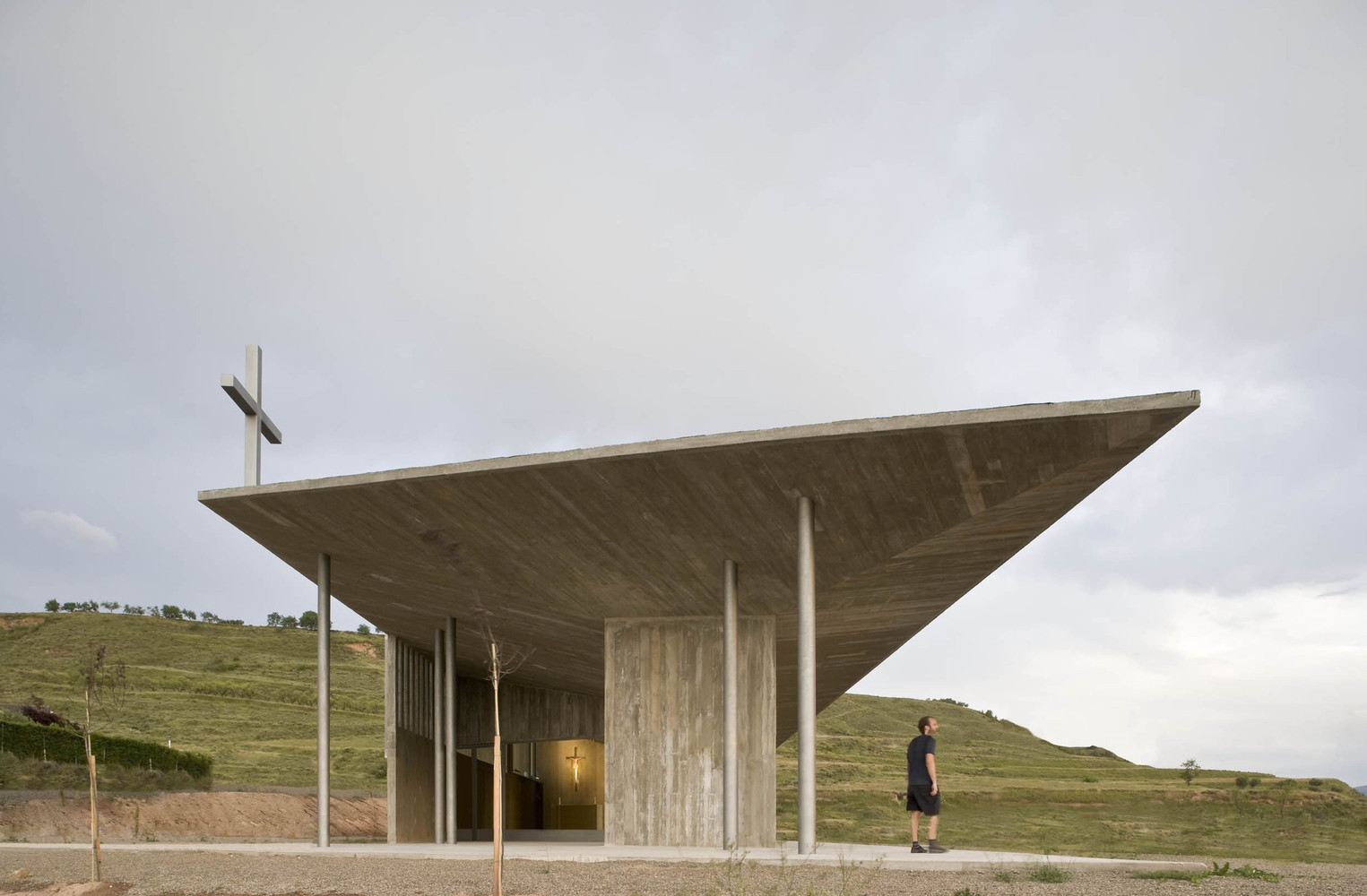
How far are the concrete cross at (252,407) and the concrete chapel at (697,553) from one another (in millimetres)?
39

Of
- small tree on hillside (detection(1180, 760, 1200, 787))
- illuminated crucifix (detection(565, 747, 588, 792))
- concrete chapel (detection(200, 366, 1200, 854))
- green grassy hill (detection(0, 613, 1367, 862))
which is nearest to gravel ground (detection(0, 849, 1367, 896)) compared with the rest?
concrete chapel (detection(200, 366, 1200, 854))

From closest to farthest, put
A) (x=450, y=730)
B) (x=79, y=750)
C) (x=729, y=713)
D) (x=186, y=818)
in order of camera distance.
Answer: (x=729, y=713) < (x=450, y=730) < (x=186, y=818) < (x=79, y=750)

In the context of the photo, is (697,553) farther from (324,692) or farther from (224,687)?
(224,687)

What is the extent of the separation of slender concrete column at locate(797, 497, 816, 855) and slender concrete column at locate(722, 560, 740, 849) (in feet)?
5.12

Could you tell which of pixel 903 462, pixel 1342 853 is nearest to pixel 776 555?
pixel 903 462

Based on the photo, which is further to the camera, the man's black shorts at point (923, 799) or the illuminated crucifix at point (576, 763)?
the illuminated crucifix at point (576, 763)

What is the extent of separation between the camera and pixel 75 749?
24.8m

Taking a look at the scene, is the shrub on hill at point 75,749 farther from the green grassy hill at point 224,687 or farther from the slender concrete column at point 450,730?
the slender concrete column at point 450,730

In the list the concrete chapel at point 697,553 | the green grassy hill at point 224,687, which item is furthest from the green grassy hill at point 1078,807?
the green grassy hill at point 224,687

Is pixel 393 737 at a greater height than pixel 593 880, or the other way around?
pixel 593 880

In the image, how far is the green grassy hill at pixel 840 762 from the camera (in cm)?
2589

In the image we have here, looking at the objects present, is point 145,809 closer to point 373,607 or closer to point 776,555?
point 373,607

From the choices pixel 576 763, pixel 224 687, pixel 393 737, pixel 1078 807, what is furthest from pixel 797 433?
pixel 224 687

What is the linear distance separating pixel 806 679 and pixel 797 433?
2419mm
